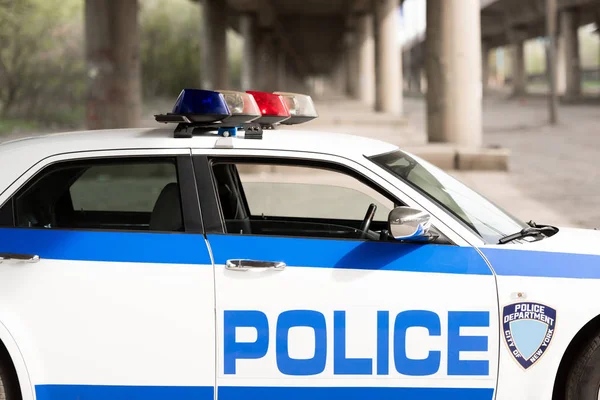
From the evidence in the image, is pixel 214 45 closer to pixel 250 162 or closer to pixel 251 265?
pixel 250 162

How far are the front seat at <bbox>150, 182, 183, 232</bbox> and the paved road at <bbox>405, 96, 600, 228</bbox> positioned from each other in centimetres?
830

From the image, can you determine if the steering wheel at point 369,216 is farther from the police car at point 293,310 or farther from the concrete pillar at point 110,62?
the concrete pillar at point 110,62

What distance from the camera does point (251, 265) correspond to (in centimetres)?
386

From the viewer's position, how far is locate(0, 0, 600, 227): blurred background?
60.0 ft

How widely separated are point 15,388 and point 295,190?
2165 mm

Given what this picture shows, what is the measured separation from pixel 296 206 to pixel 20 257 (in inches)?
84.9

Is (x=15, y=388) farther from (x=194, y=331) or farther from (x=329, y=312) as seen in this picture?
(x=329, y=312)

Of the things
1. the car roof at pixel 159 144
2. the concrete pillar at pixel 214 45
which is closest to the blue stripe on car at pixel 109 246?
the car roof at pixel 159 144

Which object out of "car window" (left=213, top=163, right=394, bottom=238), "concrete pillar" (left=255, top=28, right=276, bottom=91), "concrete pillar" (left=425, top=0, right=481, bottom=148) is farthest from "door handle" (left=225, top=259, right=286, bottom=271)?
"concrete pillar" (left=255, top=28, right=276, bottom=91)

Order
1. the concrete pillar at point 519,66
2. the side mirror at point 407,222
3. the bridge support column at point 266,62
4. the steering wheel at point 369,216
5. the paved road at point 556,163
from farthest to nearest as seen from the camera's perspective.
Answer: the concrete pillar at point 519,66
the bridge support column at point 266,62
the paved road at point 556,163
the steering wheel at point 369,216
the side mirror at point 407,222

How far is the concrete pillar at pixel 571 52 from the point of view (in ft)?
196

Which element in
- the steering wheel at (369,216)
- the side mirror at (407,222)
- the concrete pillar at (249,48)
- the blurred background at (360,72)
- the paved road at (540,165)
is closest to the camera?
the side mirror at (407,222)

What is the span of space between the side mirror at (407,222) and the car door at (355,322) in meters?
0.15

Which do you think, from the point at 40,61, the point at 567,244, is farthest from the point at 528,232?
the point at 40,61
